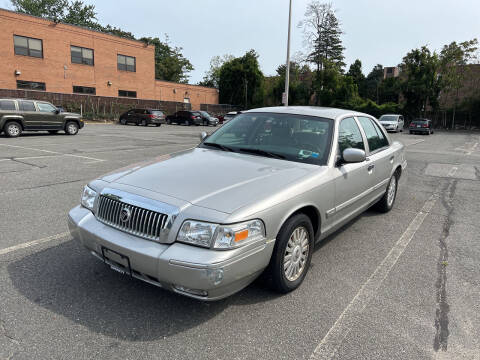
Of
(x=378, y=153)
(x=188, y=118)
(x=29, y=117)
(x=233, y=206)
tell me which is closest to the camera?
(x=233, y=206)

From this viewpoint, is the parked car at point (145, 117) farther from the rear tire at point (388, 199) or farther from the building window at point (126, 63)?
the rear tire at point (388, 199)

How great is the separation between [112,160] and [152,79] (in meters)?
34.9

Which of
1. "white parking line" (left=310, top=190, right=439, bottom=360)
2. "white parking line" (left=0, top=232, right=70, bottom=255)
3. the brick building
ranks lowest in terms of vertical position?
"white parking line" (left=310, top=190, right=439, bottom=360)

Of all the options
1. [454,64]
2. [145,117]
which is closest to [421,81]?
[454,64]

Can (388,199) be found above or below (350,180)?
below

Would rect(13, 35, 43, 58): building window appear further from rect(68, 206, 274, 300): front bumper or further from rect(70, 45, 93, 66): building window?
rect(68, 206, 274, 300): front bumper

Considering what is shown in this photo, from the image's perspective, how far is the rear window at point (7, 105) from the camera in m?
15.2

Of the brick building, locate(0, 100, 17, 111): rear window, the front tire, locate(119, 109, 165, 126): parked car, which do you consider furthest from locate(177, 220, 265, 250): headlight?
the brick building

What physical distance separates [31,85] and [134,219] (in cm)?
3486

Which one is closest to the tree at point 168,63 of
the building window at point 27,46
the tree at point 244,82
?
the tree at point 244,82

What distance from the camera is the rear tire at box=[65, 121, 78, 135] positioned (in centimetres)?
1761

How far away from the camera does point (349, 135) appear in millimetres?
4262

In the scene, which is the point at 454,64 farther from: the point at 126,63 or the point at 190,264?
the point at 190,264

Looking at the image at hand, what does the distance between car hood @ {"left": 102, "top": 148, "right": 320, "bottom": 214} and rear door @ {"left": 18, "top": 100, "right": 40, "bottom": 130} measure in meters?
15.1
